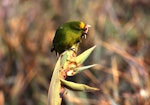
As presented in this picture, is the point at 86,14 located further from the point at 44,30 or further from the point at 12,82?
the point at 12,82

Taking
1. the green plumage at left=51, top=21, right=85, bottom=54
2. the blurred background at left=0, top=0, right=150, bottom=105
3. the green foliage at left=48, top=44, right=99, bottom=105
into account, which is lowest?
the blurred background at left=0, top=0, right=150, bottom=105

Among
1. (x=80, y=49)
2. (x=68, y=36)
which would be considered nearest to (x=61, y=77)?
(x=68, y=36)

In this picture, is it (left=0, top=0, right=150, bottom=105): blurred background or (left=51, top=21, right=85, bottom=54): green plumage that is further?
(left=0, top=0, right=150, bottom=105): blurred background

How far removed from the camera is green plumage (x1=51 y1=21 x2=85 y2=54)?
1.71ft

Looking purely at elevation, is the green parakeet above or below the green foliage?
above

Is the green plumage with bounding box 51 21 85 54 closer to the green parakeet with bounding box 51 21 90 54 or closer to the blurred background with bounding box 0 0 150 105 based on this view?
the green parakeet with bounding box 51 21 90 54

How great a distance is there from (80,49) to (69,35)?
1.87 m

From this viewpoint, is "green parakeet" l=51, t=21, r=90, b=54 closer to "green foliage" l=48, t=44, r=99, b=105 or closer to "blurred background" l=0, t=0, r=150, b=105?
"green foliage" l=48, t=44, r=99, b=105

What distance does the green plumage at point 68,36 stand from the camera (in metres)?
0.52

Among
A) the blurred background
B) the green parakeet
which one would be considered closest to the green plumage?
the green parakeet

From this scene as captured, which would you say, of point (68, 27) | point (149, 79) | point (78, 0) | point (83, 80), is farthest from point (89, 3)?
point (68, 27)

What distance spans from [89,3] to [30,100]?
0.93 m

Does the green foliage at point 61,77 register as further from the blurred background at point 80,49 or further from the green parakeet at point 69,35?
the blurred background at point 80,49

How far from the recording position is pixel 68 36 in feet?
1.72
